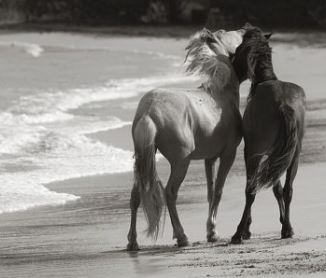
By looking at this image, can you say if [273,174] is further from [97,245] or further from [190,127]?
[97,245]

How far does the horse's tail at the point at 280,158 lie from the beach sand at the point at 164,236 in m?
0.38

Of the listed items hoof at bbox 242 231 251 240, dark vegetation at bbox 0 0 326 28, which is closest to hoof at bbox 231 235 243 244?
hoof at bbox 242 231 251 240

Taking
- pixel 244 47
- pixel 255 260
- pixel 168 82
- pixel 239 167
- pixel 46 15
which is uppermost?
pixel 244 47

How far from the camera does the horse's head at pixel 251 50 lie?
913 centimetres

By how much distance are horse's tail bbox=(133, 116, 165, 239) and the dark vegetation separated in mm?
38529

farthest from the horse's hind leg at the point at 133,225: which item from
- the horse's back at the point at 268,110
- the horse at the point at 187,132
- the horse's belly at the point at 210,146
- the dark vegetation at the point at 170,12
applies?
the dark vegetation at the point at 170,12

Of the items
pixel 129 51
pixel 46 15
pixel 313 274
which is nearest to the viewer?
pixel 313 274

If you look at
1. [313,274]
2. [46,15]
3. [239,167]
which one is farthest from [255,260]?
[46,15]

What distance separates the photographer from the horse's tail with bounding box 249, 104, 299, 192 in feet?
27.9

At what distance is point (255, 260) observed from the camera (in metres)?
7.41

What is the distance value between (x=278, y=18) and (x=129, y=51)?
10.3 m

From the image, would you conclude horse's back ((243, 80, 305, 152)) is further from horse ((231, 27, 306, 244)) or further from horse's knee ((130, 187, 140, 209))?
horse's knee ((130, 187, 140, 209))

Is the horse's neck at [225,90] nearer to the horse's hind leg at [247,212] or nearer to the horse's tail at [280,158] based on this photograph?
the horse's hind leg at [247,212]

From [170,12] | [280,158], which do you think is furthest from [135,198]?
[170,12]
